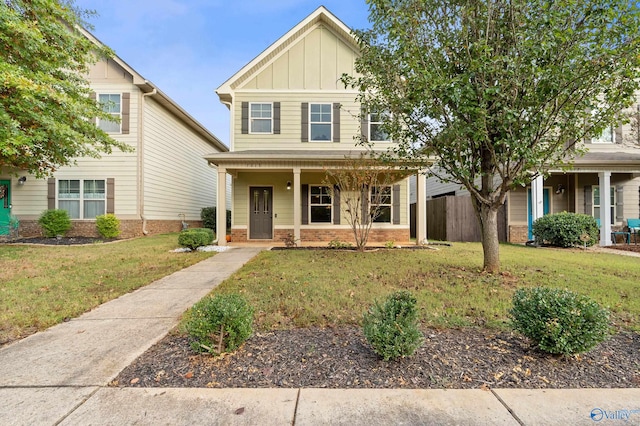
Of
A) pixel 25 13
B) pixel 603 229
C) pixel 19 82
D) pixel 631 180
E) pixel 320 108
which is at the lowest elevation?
pixel 603 229

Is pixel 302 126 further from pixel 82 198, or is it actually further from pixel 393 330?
pixel 393 330

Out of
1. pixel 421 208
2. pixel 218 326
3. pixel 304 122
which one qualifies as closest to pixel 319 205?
pixel 304 122

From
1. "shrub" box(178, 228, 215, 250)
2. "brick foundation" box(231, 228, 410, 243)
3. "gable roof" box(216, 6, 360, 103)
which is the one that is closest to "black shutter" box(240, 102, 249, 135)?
"gable roof" box(216, 6, 360, 103)

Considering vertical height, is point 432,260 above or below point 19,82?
below

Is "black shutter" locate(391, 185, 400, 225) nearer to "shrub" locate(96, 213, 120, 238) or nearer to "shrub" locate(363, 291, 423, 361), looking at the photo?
"shrub" locate(363, 291, 423, 361)

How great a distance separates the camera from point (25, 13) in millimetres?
7902

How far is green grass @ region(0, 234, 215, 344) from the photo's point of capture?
3727 millimetres

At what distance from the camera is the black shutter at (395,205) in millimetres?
11414

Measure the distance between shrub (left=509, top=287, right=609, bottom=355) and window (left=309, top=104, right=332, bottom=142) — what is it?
9.49 m

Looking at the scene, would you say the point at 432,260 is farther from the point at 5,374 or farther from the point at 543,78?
the point at 5,374

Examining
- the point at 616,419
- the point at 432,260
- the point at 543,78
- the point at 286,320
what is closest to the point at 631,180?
the point at 432,260

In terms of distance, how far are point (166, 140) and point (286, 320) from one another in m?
12.9

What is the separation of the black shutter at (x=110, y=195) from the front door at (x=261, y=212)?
5.40 m

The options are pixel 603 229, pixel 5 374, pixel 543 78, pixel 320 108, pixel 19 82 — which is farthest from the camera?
pixel 320 108
